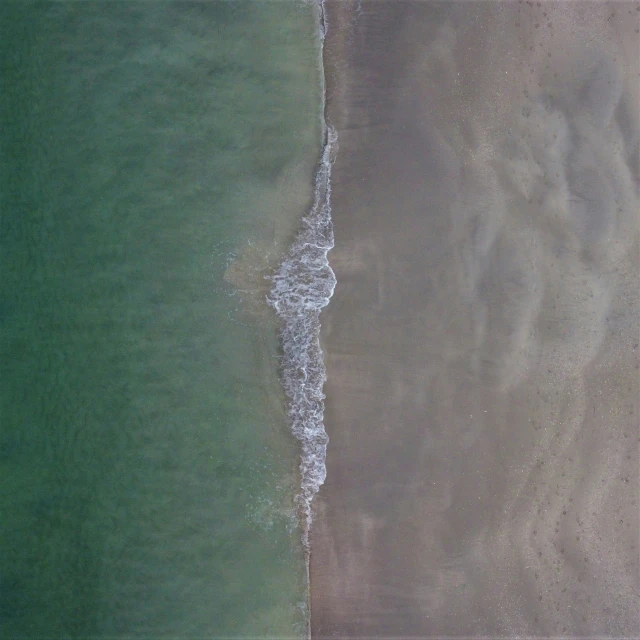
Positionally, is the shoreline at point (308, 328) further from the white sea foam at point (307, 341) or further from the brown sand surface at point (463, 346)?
the brown sand surface at point (463, 346)

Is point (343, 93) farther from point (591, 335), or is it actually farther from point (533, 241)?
point (591, 335)

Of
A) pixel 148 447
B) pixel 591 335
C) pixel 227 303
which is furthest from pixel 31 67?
pixel 591 335

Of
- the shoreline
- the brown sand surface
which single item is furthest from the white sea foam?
the brown sand surface

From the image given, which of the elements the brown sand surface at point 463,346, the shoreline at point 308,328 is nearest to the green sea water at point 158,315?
the shoreline at point 308,328

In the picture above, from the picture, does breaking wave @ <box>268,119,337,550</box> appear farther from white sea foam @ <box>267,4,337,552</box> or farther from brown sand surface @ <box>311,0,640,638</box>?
brown sand surface @ <box>311,0,640,638</box>

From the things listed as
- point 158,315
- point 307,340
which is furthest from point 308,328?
point 158,315

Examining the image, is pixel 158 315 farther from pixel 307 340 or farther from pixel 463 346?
pixel 463 346
